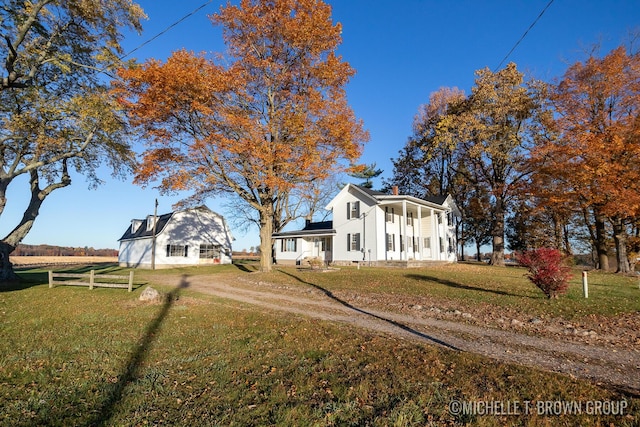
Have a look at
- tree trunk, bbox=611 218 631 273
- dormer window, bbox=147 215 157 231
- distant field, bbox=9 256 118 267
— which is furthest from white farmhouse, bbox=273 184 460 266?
distant field, bbox=9 256 118 267

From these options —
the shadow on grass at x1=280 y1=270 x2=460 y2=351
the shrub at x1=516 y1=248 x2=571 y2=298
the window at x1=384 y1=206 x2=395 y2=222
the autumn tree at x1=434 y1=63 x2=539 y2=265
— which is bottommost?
the shadow on grass at x1=280 y1=270 x2=460 y2=351

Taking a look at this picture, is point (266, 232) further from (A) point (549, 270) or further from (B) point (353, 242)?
(A) point (549, 270)

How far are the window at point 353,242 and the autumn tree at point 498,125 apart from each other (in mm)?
12310

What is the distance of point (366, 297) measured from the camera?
1281 cm

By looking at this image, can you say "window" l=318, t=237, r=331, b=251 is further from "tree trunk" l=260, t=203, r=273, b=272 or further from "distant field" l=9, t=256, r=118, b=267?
"distant field" l=9, t=256, r=118, b=267

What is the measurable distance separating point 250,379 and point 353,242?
2718 centimetres

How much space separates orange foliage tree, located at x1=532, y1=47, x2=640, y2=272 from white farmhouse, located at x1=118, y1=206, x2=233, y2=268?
33501 millimetres

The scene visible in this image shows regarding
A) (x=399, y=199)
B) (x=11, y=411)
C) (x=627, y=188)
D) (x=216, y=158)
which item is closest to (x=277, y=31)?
(x=216, y=158)

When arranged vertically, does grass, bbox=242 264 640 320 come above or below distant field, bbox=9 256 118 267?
above

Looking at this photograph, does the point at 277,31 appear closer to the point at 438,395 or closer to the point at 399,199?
the point at 399,199

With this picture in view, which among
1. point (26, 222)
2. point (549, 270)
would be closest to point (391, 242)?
point (549, 270)

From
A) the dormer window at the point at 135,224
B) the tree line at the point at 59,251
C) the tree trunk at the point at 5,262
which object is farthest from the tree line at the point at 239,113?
the tree line at the point at 59,251

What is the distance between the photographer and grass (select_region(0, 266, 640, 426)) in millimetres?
3805

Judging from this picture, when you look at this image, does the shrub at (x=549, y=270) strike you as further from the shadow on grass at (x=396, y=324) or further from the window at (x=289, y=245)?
the window at (x=289, y=245)
